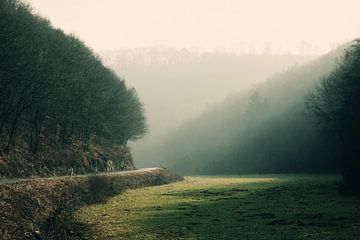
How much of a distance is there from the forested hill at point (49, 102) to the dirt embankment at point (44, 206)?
11.7 metres

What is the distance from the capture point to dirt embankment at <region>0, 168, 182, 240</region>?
102ft

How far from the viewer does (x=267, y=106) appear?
199 metres

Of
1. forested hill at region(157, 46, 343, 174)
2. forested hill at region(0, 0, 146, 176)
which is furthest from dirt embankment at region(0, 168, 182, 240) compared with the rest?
forested hill at region(157, 46, 343, 174)

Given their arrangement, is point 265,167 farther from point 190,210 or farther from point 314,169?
point 190,210

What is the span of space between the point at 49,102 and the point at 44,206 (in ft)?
98.2

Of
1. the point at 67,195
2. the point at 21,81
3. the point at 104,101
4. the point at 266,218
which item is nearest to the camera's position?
the point at 266,218

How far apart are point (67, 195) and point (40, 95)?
2050cm

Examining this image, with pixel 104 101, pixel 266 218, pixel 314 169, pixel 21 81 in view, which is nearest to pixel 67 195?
pixel 21 81

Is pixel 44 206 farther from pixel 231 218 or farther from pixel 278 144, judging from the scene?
pixel 278 144

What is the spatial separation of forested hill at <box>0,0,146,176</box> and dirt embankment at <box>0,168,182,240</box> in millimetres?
11689

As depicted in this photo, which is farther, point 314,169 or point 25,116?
point 314,169

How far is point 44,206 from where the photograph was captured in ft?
129

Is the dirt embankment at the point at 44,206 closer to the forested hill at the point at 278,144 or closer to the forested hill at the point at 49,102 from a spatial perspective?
the forested hill at the point at 49,102

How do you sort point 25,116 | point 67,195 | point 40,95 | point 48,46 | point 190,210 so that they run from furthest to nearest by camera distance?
point 25,116, point 48,46, point 40,95, point 67,195, point 190,210
